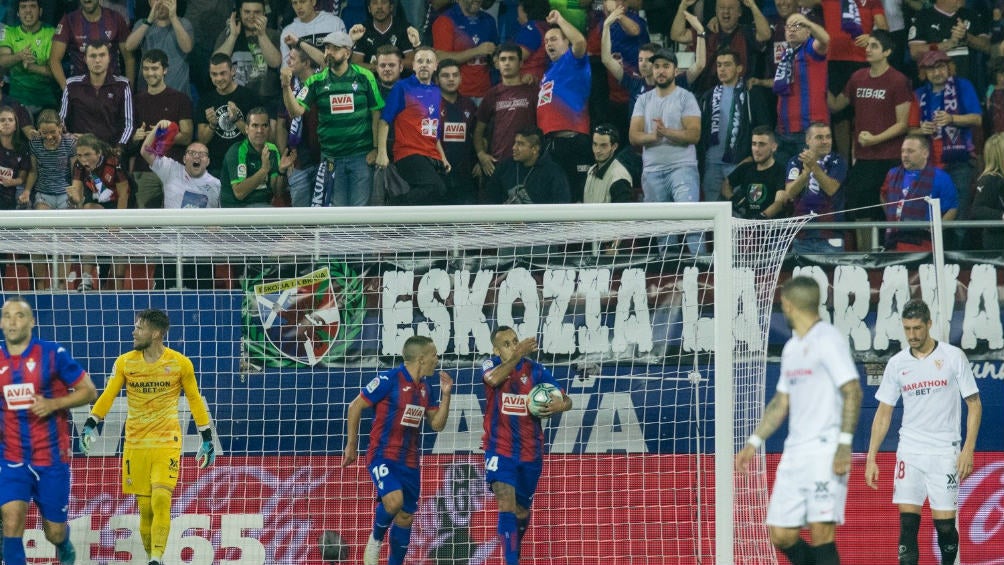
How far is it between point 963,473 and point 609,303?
2944 mm

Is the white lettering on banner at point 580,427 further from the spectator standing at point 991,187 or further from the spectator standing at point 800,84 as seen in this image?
the spectator standing at point 991,187

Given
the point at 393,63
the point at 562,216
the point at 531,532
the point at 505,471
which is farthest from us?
the point at 393,63

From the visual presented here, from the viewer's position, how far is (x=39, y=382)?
9461 millimetres

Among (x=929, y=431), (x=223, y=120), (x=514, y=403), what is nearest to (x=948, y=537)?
(x=929, y=431)

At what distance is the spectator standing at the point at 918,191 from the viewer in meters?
11.4

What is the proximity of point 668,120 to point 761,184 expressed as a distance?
3.16 feet

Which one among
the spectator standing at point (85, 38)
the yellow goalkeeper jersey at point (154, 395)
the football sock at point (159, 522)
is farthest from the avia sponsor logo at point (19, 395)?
the spectator standing at point (85, 38)

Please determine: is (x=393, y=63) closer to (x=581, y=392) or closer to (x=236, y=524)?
(x=581, y=392)

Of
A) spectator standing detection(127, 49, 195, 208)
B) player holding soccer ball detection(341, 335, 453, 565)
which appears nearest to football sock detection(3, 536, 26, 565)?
player holding soccer ball detection(341, 335, 453, 565)

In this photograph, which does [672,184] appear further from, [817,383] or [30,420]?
[30,420]

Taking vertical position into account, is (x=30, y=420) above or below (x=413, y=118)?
below

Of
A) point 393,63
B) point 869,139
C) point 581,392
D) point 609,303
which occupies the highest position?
point 393,63

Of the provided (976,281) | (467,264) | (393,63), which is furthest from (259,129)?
(976,281)

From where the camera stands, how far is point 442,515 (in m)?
11.5
